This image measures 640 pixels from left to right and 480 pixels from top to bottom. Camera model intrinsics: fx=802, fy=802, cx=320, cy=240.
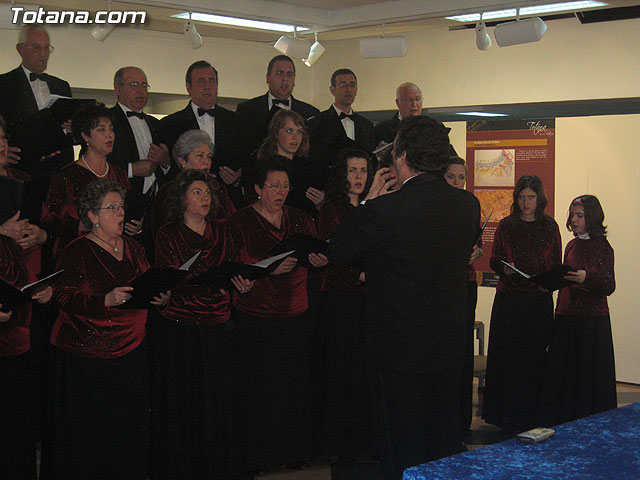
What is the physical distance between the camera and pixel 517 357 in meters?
5.54

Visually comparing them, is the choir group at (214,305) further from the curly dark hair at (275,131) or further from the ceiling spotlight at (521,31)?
the ceiling spotlight at (521,31)

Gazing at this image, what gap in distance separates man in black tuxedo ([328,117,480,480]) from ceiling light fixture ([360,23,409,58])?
12.0 feet

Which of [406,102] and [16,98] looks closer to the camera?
[16,98]

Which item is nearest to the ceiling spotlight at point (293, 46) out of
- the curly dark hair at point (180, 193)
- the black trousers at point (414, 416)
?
the curly dark hair at point (180, 193)

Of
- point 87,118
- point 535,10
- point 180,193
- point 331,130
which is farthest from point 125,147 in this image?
point 535,10

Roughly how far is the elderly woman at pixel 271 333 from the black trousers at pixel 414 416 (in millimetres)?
1384

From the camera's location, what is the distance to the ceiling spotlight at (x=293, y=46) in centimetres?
639

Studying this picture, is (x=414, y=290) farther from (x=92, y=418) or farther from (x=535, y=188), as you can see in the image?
(x=535, y=188)

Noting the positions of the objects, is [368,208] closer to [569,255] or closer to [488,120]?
[569,255]

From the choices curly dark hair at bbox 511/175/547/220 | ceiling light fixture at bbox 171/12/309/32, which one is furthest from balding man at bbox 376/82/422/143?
ceiling light fixture at bbox 171/12/309/32

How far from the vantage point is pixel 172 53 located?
328 inches

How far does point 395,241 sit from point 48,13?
4919 mm

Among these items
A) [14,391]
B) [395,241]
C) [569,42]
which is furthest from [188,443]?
[569,42]

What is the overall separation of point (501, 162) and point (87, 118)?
438 centimetres
